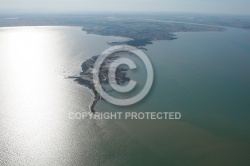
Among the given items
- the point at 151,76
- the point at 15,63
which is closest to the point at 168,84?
the point at 151,76

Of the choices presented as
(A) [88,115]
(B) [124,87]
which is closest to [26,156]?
(A) [88,115]

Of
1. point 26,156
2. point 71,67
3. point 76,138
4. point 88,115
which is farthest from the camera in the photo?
point 71,67

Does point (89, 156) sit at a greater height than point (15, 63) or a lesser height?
lesser

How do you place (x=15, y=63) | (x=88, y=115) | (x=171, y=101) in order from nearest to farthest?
(x=88, y=115)
(x=171, y=101)
(x=15, y=63)

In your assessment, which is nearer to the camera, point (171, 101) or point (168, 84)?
point (171, 101)

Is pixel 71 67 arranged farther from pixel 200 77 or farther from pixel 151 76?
pixel 200 77

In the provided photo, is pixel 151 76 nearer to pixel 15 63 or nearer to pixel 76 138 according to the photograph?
pixel 76 138
